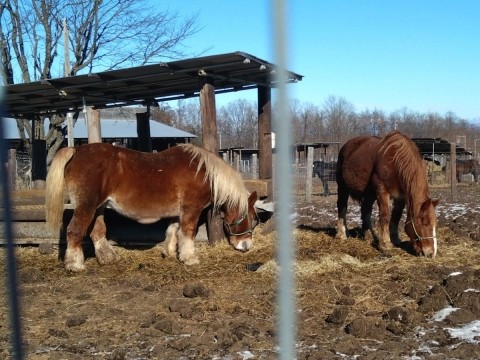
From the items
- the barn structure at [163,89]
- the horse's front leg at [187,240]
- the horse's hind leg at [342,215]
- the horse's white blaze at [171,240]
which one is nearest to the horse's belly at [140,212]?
the horse's front leg at [187,240]

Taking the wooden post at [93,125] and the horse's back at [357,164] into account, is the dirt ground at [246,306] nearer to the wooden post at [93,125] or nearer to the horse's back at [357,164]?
the horse's back at [357,164]

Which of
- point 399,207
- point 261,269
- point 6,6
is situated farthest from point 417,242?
point 6,6

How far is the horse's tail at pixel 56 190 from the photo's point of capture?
673cm

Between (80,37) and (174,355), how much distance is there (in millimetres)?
23153

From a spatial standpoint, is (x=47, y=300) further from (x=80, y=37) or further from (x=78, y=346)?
(x=80, y=37)

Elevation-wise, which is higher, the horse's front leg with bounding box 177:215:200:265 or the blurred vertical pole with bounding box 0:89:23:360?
the blurred vertical pole with bounding box 0:89:23:360

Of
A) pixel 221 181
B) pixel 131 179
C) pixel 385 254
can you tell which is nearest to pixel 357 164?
pixel 385 254

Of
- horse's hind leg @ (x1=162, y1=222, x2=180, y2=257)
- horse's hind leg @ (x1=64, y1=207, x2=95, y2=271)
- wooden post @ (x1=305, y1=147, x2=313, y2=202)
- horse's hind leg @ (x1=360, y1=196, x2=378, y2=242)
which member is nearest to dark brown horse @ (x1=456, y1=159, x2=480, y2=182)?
wooden post @ (x1=305, y1=147, x2=313, y2=202)

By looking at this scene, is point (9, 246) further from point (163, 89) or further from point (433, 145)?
→ point (433, 145)

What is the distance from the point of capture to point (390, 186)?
300 inches

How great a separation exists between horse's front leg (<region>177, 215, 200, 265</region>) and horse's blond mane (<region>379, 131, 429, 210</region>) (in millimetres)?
2862

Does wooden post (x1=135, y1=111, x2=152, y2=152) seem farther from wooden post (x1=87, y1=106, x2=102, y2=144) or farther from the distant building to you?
the distant building

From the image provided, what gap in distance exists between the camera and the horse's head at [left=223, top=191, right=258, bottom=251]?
7.35m

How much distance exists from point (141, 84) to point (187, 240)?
3743 mm
